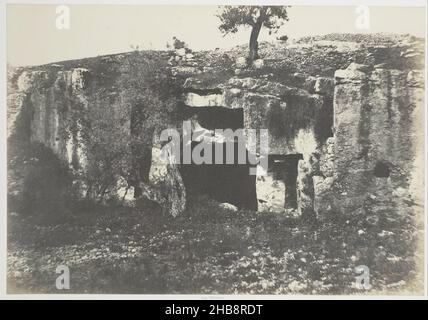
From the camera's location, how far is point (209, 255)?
369 inches

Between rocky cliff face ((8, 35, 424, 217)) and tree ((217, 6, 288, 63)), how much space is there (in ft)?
1.44

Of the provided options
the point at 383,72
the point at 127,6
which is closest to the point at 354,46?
the point at 383,72

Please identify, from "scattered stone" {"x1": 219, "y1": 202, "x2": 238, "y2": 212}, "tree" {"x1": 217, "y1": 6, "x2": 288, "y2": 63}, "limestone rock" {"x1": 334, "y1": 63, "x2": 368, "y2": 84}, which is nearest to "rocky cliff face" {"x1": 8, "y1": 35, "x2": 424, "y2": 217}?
"limestone rock" {"x1": 334, "y1": 63, "x2": 368, "y2": 84}

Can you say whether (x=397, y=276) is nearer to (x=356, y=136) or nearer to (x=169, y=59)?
(x=356, y=136)

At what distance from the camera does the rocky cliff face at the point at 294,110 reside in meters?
9.56

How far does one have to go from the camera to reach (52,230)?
946 centimetres

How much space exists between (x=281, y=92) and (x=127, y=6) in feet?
11.6

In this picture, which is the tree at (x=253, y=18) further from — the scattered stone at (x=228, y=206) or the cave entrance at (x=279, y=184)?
the scattered stone at (x=228, y=206)

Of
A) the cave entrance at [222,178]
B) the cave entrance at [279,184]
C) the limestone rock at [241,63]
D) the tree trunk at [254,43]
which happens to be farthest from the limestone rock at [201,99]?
the cave entrance at [279,184]

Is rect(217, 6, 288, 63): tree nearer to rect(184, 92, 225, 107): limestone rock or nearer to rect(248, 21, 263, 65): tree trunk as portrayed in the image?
rect(248, 21, 263, 65): tree trunk

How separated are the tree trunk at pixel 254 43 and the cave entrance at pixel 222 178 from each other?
111cm

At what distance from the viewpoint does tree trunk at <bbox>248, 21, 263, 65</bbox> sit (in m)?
9.61

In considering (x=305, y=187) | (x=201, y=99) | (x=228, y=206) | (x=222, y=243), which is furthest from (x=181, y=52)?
(x=222, y=243)

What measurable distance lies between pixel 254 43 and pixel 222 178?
9.26 ft
